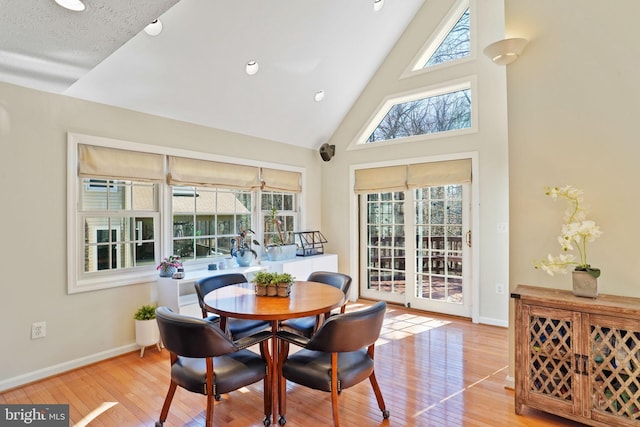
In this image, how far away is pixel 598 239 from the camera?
2.31 meters

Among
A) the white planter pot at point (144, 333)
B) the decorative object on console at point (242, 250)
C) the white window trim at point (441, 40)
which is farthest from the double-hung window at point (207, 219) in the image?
the white window trim at point (441, 40)

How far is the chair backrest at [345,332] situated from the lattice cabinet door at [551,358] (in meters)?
1.12

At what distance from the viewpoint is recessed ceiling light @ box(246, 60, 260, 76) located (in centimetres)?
366

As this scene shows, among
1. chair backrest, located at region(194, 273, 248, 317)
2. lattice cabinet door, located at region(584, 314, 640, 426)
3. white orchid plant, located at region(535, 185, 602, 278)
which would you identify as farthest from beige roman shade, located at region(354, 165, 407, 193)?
lattice cabinet door, located at region(584, 314, 640, 426)

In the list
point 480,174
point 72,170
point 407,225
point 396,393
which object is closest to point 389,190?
point 407,225

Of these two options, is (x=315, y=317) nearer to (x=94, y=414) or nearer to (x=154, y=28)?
(x=94, y=414)

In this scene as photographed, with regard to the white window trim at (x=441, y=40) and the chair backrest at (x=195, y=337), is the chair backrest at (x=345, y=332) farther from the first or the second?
the white window trim at (x=441, y=40)

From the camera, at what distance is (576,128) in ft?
7.90

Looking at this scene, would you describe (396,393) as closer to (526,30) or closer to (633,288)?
(633,288)

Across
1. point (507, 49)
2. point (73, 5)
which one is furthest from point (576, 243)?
point (73, 5)

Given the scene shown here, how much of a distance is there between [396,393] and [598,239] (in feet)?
5.93

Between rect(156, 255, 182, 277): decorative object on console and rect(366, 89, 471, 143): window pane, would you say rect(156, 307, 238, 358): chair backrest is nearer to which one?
rect(156, 255, 182, 277): decorative object on console

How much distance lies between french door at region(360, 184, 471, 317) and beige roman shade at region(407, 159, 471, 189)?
145mm

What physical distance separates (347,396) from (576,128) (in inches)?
101
